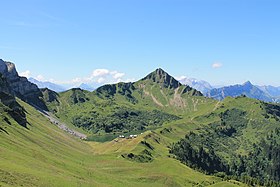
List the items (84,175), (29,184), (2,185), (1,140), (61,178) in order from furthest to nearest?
(84,175)
(1,140)
(61,178)
(29,184)
(2,185)

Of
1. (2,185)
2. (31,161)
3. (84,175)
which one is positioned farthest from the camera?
(84,175)

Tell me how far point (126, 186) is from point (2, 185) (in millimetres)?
94217

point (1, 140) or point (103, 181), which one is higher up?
point (1, 140)

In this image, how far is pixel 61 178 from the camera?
502 ft

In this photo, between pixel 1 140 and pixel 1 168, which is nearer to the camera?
pixel 1 168

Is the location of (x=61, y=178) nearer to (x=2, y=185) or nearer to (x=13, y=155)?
(x=13, y=155)

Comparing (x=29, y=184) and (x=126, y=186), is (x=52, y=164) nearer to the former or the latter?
(x=126, y=186)

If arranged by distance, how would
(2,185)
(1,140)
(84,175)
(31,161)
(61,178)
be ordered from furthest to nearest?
1. (84,175)
2. (1,140)
3. (31,161)
4. (61,178)
5. (2,185)

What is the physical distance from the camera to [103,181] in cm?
Result: 19250

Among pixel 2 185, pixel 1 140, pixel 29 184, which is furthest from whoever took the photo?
pixel 1 140

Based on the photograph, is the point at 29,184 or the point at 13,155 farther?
the point at 13,155

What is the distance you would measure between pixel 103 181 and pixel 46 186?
61481 millimetres

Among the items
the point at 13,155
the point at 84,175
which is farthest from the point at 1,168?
the point at 84,175

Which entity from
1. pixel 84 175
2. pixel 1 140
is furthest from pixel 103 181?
pixel 1 140
